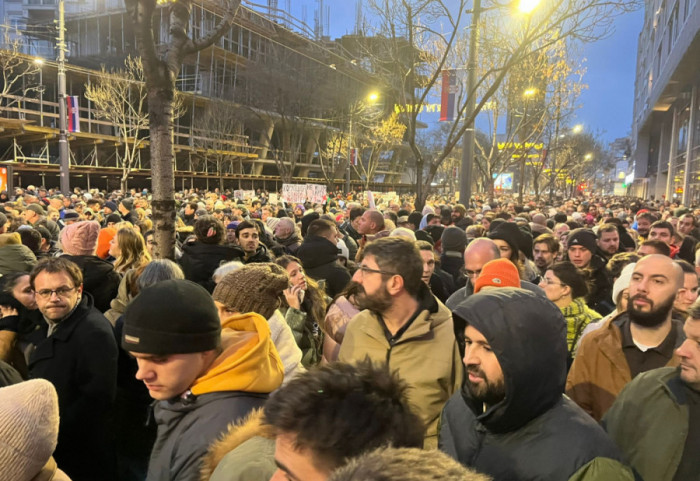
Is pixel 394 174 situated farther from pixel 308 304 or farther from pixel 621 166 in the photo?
pixel 621 166

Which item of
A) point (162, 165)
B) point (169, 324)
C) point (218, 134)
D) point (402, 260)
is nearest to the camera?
point (169, 324)

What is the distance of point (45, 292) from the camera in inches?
130

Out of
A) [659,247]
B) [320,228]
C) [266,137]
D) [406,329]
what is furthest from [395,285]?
[266,137]

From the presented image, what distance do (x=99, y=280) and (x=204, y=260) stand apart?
1.34m

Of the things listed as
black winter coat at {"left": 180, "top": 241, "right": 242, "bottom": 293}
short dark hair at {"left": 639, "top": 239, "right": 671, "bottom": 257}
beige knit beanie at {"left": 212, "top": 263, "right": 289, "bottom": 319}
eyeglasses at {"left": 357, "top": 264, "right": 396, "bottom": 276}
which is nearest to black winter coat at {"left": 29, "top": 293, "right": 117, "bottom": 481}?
beige knit beanie at {"left": 212, "top": 263, "right": 289, "bottom": 319}

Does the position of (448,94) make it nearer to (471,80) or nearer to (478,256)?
(471,80)

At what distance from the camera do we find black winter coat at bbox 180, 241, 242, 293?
5.80m

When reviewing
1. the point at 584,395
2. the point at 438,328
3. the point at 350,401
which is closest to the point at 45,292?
the point at 438,328

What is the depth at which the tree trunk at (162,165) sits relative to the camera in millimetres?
5215

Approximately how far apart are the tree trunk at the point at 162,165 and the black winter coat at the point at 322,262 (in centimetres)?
143

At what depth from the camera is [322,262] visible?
5441mm

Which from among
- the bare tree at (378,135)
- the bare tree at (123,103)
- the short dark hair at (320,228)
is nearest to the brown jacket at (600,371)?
the short dark hair at (320,228)

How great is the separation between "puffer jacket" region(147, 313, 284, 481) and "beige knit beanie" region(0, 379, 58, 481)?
1.26 feet

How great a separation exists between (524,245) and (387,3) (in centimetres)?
762
